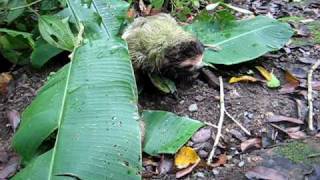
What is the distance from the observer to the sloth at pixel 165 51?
211 cm

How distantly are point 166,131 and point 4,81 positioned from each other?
81 cm

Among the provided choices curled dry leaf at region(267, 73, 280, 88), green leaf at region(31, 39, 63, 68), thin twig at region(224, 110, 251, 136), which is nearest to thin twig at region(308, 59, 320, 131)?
curled dry leaf at region(267, 73, 280, 88)

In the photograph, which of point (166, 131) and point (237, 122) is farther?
point (237, 122)

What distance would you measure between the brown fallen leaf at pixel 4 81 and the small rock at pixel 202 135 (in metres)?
0.86

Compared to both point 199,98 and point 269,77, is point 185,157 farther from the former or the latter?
point 269,77

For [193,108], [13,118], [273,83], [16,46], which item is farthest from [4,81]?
[273,83]

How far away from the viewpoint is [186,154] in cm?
189

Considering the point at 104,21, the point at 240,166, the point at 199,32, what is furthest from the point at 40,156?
the point at 199,32

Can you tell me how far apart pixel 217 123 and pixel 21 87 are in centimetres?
86

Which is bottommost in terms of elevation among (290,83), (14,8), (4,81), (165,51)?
(290,83)

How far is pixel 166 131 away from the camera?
1938 mm

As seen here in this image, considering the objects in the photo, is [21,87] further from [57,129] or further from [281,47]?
[281,47]

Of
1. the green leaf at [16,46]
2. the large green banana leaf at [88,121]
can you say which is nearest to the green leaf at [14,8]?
the green leaf at [16,46]

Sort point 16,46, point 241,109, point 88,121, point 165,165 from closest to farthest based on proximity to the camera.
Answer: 1. point 88,121
2. point 165,165
3. point 241,109
4. point 16,46
